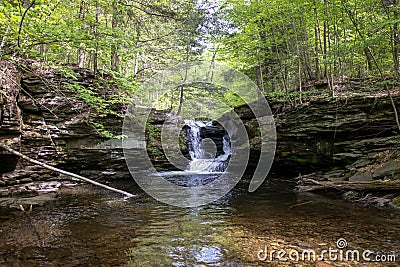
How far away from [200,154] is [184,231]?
11965mm

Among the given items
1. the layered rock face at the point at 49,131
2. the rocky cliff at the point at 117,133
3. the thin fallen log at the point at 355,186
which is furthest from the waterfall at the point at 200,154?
the thin fallen log at the point at 355,186

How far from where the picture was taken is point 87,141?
11039 millimetres

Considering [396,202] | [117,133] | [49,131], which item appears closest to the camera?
[396,202]

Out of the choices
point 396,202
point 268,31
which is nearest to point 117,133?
point 268,31

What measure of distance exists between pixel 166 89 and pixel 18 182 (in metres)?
16.8

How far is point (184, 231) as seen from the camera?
504cm

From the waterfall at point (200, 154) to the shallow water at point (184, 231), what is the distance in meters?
7.15

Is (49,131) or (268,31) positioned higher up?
(268,31)

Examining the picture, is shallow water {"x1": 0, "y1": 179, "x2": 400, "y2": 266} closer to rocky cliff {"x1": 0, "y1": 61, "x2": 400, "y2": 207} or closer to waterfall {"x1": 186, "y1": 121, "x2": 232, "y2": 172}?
rocky cliff {"x1": 0, "y1": 61, "x2": 400, "y2": 207}

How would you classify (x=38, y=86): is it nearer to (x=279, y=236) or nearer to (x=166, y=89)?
(x=279, y=236)

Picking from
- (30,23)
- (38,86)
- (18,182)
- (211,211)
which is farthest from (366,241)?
(38,86)

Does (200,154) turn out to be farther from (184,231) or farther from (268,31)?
(184,231)

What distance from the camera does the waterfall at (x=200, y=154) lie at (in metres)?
14.8

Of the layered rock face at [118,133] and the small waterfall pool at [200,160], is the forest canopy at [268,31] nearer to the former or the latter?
the layered rock face at [118,133]
